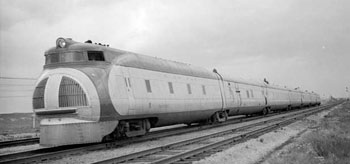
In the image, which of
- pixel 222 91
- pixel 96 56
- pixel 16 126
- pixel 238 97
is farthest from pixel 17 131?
pixel 238 97

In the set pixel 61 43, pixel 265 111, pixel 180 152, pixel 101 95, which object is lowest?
pixel 180 152

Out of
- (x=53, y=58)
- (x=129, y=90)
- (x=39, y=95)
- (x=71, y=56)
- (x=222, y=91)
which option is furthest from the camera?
(x=222, y=91)

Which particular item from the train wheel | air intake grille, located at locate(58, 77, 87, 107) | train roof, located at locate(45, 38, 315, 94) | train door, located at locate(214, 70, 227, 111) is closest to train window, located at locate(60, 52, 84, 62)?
train roof, located at locate(45, 38, 315, 94)

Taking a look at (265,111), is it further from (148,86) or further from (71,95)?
(71,95)

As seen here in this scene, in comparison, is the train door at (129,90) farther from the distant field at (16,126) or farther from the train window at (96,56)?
the distant field at (16,126)

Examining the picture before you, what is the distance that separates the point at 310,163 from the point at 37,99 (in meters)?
8.64

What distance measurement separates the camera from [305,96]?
54.4m

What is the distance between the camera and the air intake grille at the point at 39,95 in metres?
11.7

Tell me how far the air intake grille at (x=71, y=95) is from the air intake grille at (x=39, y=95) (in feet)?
2.39

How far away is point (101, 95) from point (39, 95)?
2152mm

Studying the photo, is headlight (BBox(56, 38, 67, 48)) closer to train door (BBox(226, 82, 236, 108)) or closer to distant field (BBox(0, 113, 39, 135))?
distant field (BBox(0, 113, 39, 135))

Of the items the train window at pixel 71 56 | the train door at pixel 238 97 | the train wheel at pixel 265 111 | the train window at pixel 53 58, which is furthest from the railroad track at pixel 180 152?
the train wheel at pixel 265 111

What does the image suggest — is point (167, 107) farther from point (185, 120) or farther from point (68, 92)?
point (68, 92)

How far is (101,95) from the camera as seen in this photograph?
1150cm
